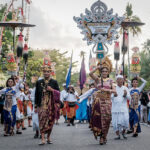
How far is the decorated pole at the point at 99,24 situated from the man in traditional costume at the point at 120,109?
1359 mm

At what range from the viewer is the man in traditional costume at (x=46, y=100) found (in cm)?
1073

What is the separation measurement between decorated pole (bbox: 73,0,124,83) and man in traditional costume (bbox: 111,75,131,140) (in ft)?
4.46

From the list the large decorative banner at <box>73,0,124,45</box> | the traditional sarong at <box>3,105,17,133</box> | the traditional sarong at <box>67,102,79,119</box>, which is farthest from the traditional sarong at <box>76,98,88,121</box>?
the large decorative banner at <box>73,0,124,45</box>

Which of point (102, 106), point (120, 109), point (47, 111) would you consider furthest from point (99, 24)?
point (47, 111)

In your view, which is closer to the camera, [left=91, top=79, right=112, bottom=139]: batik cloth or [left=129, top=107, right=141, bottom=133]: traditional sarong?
[left=91, top=79, right=112, bottom=139]: batik cloth

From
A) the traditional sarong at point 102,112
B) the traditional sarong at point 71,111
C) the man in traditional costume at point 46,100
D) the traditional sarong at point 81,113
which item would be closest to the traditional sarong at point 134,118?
the traditional sarong at point 102,112

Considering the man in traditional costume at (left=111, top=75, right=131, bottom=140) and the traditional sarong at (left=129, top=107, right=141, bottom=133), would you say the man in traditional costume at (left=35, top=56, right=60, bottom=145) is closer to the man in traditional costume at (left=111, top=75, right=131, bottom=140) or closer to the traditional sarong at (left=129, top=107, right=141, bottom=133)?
the man in traditional costume at (left=111, top=75, right=131, bottom=140)

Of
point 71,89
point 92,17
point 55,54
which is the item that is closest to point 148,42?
point 55,54

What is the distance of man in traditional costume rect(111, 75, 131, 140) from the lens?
12.1 metres

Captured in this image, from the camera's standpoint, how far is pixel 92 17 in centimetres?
1293

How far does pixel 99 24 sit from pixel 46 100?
3301mm

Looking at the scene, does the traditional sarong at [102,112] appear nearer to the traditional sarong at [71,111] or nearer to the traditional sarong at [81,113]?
the traditional sarong at [71,111]

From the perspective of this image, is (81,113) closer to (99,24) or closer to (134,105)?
(134,105)

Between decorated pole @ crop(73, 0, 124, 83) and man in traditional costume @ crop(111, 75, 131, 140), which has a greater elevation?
decorated pole @ crop(73, 0, 124, 83)
